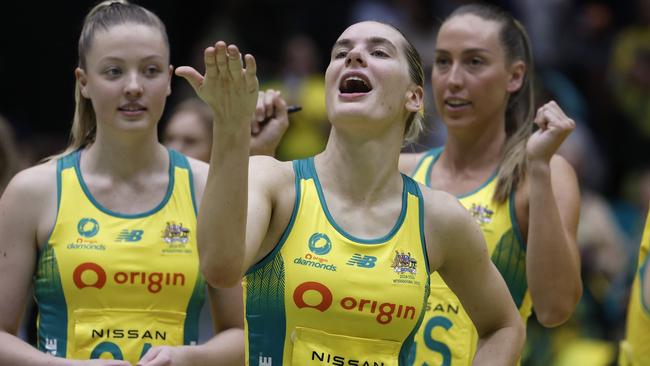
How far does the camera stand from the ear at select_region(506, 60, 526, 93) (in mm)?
5715

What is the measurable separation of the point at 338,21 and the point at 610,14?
2.68 m

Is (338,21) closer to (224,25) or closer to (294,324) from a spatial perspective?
(224,25)

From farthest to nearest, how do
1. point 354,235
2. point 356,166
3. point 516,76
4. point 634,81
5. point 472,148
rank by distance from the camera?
point 634,81
point 516,76
point 472,148
point 356,166
point 354,235

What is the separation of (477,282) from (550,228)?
674mm

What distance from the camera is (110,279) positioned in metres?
4.79

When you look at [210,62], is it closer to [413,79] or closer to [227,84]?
[227,84]

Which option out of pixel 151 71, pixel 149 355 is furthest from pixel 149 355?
pixel 151 71

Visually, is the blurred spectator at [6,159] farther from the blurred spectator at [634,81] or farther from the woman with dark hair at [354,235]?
the blurred spectator at [634,81]

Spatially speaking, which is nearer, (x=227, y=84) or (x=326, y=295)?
(x=227, y=84)

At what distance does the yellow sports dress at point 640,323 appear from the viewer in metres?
5.07

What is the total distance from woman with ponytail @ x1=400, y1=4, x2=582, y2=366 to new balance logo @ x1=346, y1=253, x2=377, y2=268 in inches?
42.2

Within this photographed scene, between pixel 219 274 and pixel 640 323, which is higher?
pixel 219 274

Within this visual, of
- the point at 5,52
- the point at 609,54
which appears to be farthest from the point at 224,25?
the point at 609,54

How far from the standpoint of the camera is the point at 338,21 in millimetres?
11492
